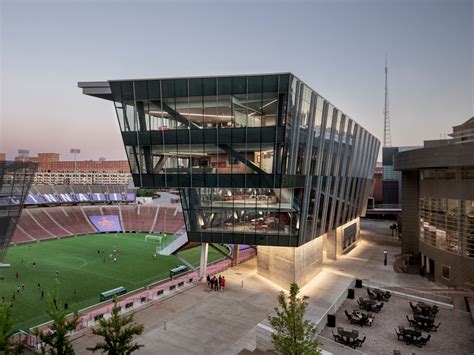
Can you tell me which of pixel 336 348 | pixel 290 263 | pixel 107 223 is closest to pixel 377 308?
pixel 336 348

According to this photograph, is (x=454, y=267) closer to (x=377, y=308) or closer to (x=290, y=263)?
(x=377, y=308)

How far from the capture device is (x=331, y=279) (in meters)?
31.9

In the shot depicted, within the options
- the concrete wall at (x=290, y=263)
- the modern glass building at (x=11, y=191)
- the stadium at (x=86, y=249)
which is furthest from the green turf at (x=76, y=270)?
the concrete wall at (x=290, y=263)

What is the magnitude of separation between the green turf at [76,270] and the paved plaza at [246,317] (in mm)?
8541

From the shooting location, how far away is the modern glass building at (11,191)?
24.8 m

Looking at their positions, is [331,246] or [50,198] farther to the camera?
[50,198]

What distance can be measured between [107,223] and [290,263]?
2122 inches

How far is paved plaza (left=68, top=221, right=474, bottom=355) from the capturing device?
61.0 feet

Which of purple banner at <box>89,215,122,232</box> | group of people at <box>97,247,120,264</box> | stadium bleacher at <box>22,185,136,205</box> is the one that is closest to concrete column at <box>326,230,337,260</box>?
group of people at <box>97,247,120,264</box>

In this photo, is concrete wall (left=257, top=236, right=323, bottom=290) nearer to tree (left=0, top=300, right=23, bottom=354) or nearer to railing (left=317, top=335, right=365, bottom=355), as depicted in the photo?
railing (left=317, top=335, right=365, bottom=355)

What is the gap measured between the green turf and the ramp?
3.75 feet

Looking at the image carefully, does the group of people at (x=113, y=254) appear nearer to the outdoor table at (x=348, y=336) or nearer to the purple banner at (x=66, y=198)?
the purple banner at (x=66, y=198)

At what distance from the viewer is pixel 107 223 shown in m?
72.0

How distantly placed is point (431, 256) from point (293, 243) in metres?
14.3
